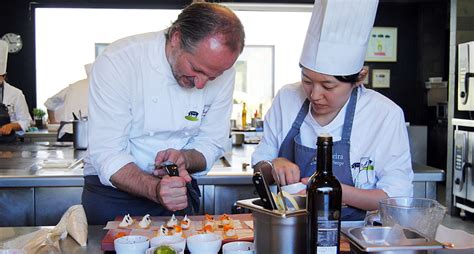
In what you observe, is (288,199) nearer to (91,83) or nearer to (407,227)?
(407,227)

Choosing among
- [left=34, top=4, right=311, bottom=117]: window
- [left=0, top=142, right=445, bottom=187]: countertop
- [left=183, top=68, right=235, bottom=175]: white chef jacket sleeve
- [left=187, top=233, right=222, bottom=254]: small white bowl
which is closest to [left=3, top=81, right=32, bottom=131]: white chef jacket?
[left=34, top=4, right=311, bottom=117]: window

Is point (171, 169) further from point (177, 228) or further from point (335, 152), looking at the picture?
point (335, 152)

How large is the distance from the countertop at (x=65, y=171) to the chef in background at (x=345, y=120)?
616mm

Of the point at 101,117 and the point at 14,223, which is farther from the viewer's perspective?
the point at 14,223

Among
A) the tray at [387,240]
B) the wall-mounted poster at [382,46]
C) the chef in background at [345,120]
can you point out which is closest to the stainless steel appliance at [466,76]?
the wall-mounted poster at [382,46]

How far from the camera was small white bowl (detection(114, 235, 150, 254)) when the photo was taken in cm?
116

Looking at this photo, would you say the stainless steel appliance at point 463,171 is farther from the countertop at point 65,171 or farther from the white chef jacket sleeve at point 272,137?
the white chef jacket sleeve at point 272,137

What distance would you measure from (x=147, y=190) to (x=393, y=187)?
30.3 inches

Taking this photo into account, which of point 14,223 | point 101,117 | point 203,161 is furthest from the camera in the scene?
point 14,223

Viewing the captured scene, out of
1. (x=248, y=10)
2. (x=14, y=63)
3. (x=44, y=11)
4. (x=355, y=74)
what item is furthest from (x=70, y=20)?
(x=355, y=74)

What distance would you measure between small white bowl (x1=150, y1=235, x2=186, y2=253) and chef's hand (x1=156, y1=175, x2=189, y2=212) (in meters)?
0.29

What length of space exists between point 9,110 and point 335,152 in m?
4.61

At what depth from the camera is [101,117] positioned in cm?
170

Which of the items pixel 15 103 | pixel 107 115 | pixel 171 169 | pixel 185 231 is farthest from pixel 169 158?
pixel 15 103
